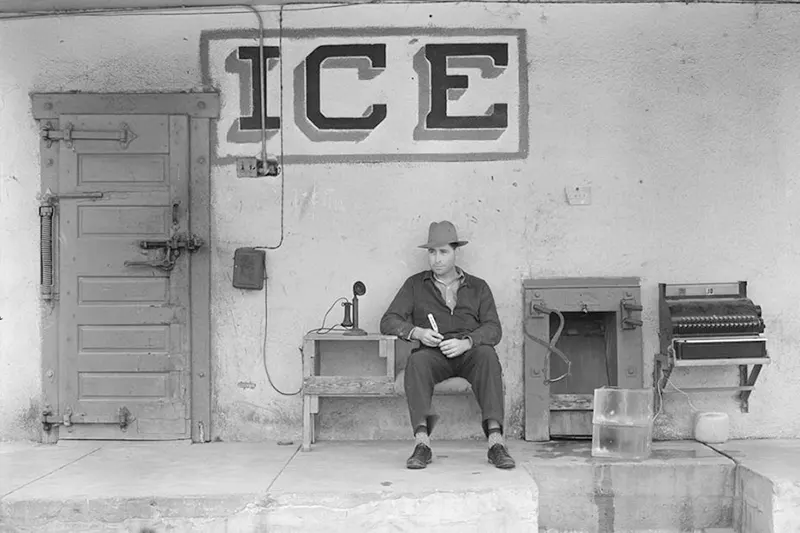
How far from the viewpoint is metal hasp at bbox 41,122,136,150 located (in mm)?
5453

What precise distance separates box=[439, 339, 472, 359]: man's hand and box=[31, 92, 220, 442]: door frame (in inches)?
62.7

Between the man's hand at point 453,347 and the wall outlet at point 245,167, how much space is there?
1700 mm

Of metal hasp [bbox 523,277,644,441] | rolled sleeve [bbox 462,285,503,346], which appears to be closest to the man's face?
rolled sleeve [bbox 462,285,503,346]

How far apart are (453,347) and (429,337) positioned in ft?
0.50

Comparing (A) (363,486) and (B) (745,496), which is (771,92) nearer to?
(B) (745,496)

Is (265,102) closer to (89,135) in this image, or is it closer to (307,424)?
(89,135)

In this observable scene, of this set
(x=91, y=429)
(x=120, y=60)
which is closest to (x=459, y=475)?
(x=91, y=429)

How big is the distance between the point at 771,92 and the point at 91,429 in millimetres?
4876

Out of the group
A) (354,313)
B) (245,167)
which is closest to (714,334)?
(354,313)

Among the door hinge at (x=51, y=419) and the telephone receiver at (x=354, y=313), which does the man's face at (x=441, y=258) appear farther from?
the door hinge at (x=51, y=419)

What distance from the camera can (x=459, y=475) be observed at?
14.8 feet

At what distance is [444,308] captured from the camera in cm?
521

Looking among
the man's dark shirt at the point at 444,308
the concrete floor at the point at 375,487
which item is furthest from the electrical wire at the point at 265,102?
the concrete floor at the point at 375,487

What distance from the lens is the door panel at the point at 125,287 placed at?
5.45 metres
